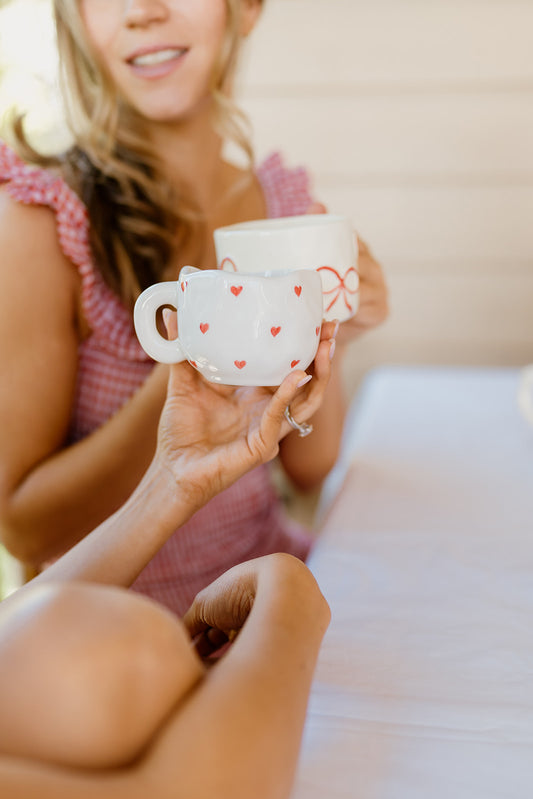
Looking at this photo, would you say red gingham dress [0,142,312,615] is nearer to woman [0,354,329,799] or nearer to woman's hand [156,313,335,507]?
woman's hand [156,313,335,507]

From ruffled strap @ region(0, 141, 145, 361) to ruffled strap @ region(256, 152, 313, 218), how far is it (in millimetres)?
305

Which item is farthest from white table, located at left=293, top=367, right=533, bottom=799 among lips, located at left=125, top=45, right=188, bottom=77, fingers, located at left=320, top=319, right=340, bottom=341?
lips, located at left=125, top=45, right=188, bottom=77

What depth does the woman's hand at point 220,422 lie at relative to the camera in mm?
559

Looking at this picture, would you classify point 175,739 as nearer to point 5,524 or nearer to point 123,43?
point 5,524

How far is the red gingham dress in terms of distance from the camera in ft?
2.70

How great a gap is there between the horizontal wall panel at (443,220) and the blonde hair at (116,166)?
793 mm

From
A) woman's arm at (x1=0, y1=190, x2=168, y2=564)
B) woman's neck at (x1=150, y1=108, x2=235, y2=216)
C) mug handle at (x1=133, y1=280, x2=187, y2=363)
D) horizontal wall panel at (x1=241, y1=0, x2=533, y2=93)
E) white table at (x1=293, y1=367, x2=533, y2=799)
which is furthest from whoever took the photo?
horizontal wall panel at (x1=241, y1=0, x2=533, y2=93)

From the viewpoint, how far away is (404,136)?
5.53ft

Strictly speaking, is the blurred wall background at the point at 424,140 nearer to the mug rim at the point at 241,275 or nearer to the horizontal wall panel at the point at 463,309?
the horizontal wall panel at the point at 463,309

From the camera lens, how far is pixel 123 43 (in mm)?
832

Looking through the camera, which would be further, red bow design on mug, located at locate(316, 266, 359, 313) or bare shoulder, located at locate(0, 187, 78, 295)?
bare shoulder, located at locate(0, 187, 78, 295)

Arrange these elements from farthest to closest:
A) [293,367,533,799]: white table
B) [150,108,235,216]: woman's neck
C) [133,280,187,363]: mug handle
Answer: [150,108,235,216]: woman's neck, [133,280,187,363]: mug handle, [293,367,533,799]: white table

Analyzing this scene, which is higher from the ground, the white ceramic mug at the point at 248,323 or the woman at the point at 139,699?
the white ceramic mug at the point at 248,323

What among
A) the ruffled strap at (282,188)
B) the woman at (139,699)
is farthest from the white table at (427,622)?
the ruffled strap at (282,188)
